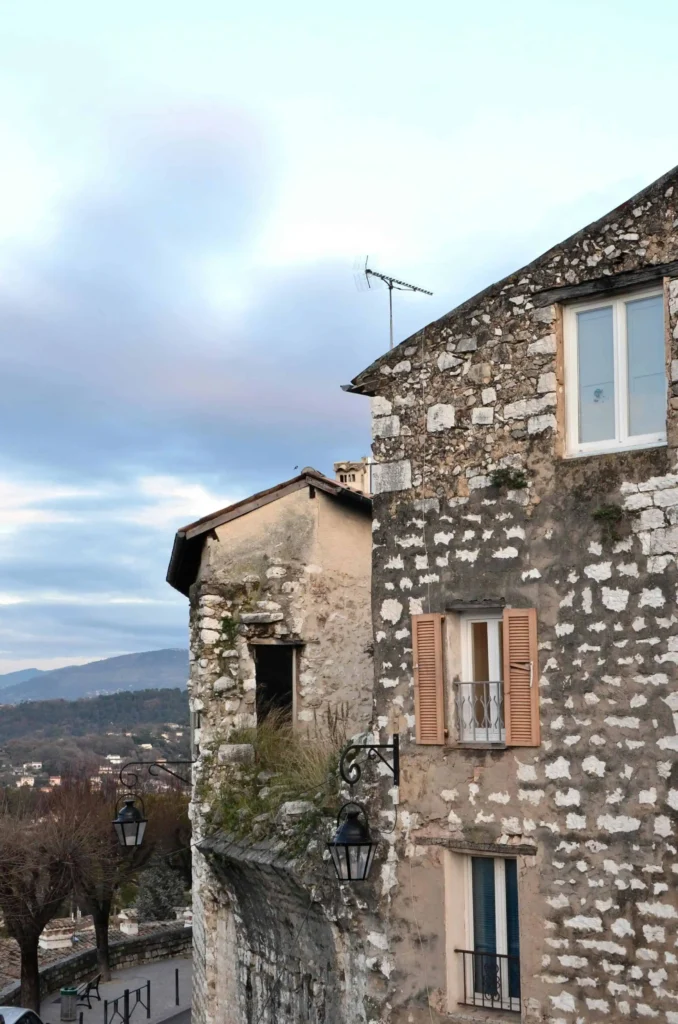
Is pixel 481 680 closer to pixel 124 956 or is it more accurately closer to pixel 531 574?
pixel 531 574

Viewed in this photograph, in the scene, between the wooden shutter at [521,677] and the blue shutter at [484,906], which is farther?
the blue shutter at [484,906]

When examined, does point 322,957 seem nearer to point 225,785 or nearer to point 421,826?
point 421,826

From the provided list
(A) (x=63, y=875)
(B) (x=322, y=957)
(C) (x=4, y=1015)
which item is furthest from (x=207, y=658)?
(A) (x=63, y=875)

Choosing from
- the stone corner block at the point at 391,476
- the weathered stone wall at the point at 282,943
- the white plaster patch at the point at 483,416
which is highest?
the white plaster patch at the point at 483,416

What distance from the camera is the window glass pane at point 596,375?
966cm

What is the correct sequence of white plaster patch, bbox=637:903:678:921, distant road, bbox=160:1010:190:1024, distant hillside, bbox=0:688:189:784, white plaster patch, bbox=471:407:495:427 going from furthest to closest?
distant hillside, bbox=0:688:189:784, distant road, bbox=160:1010:190:1024, white plaster patch, bbox=471:407:495:427, white plaster patch, bbox=637:903:678:921

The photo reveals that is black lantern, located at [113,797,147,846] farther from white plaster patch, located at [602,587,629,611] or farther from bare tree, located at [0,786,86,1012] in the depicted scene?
bare tree, located at [0,786,86,1012]

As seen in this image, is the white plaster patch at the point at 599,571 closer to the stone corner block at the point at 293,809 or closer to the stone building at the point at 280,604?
the stone corner block at the point at 293,809

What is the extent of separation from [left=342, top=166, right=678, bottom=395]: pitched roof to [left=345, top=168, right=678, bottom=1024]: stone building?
0.09 ft

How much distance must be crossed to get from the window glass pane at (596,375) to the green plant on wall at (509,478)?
23.7 inches

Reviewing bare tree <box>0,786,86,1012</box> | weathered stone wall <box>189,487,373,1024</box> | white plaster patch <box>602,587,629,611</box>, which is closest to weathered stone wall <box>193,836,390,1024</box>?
weathered stone wall <box>189,487,373,1024</box>

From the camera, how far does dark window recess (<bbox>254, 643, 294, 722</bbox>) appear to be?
1805cm

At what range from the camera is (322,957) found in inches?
471

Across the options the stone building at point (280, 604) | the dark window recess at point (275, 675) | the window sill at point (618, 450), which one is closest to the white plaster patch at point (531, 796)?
the window sill at point (618, 450)
